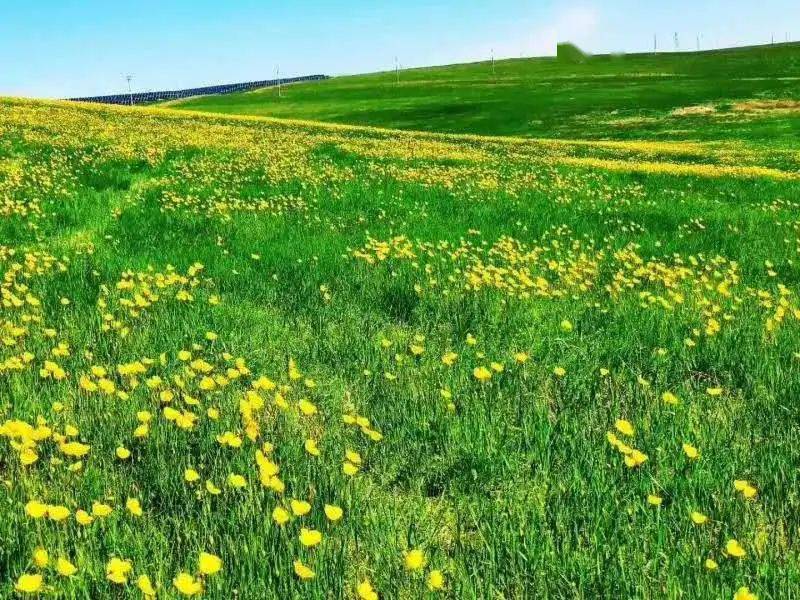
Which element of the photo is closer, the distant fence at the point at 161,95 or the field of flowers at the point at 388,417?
the field of flowers at the point at 388,417

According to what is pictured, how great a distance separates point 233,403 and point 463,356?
170 centimetres

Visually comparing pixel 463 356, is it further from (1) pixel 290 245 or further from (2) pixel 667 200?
(2) pixel 667 200

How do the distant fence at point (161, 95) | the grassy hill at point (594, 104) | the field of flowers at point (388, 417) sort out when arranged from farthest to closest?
the distant fence at point (161, 95)
the grassy hill at point (594, 104)
the field of flowers at point (388, 417)

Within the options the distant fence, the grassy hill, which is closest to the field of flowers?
the grassy hill

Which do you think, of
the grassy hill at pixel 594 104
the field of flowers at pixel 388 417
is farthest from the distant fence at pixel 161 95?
the field of flowers at pixel 388 417

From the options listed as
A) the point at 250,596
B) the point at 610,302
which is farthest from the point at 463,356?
the point at 250,596

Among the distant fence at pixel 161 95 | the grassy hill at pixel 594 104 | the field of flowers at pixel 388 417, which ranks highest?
the distant fence at pixel 161 95

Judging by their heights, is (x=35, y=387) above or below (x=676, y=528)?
above

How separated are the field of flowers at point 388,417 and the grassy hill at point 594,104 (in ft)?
172

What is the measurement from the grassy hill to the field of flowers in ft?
172

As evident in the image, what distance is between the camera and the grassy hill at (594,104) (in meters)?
60.3

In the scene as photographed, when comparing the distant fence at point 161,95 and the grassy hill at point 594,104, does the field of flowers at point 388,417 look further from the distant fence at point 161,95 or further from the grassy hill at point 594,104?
the distant fence at point 161,95

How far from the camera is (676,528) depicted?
8.49ft

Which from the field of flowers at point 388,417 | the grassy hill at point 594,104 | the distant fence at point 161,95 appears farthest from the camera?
the distant fence at point 161,95
